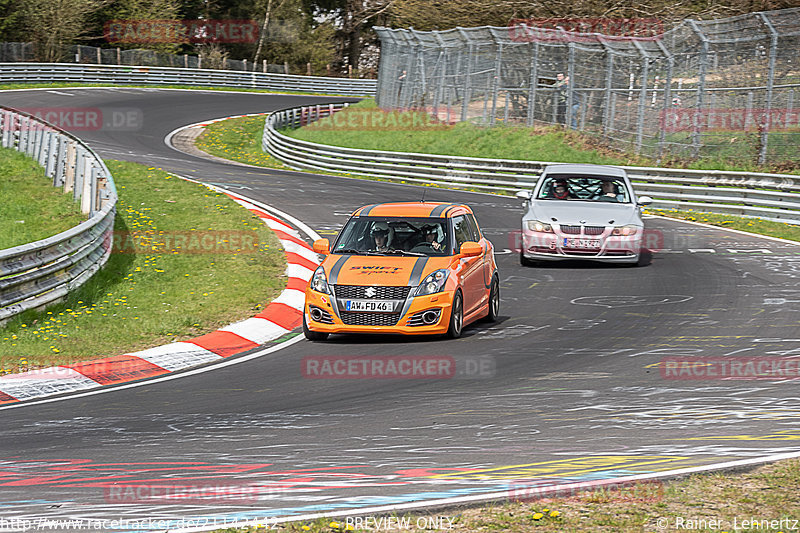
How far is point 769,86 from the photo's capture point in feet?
77.6

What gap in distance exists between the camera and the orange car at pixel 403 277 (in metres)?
10.9

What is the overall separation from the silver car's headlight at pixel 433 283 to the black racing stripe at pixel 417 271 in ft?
0.22

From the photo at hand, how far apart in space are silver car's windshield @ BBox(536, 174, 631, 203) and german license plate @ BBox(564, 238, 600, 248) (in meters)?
1.12

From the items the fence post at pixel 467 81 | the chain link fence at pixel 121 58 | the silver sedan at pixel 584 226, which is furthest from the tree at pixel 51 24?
the silver sedan at pixel 584 226

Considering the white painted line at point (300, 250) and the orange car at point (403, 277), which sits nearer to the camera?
the orange car at point (403, 277)

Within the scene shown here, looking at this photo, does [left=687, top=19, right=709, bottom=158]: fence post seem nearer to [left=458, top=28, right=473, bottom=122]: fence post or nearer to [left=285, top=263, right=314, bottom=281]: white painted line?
[left=458, top=28, right=473, bottom=122]: fence post

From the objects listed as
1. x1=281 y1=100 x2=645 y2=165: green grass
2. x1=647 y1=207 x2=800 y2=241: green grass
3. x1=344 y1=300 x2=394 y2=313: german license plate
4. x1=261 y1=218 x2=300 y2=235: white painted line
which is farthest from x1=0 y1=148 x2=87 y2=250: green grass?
x1=281 y1=100 x2=645 y2=165: green grass

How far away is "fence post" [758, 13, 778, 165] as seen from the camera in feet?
76.5

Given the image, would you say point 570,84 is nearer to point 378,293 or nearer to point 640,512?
point 378,293

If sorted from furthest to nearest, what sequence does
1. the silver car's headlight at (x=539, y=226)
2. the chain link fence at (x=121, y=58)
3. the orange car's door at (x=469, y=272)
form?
the chain link fence at (x=121, y=58) → the silver car's headlight at (x=539, y=226) → the orange car's door at (x=469, y=272)

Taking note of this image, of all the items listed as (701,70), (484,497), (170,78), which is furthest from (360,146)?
(484,497)

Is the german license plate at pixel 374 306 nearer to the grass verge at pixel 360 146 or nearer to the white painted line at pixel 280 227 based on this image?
the white painted line at pixel 280 227

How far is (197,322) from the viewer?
40.1 ft

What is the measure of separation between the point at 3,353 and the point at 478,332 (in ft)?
16.6
